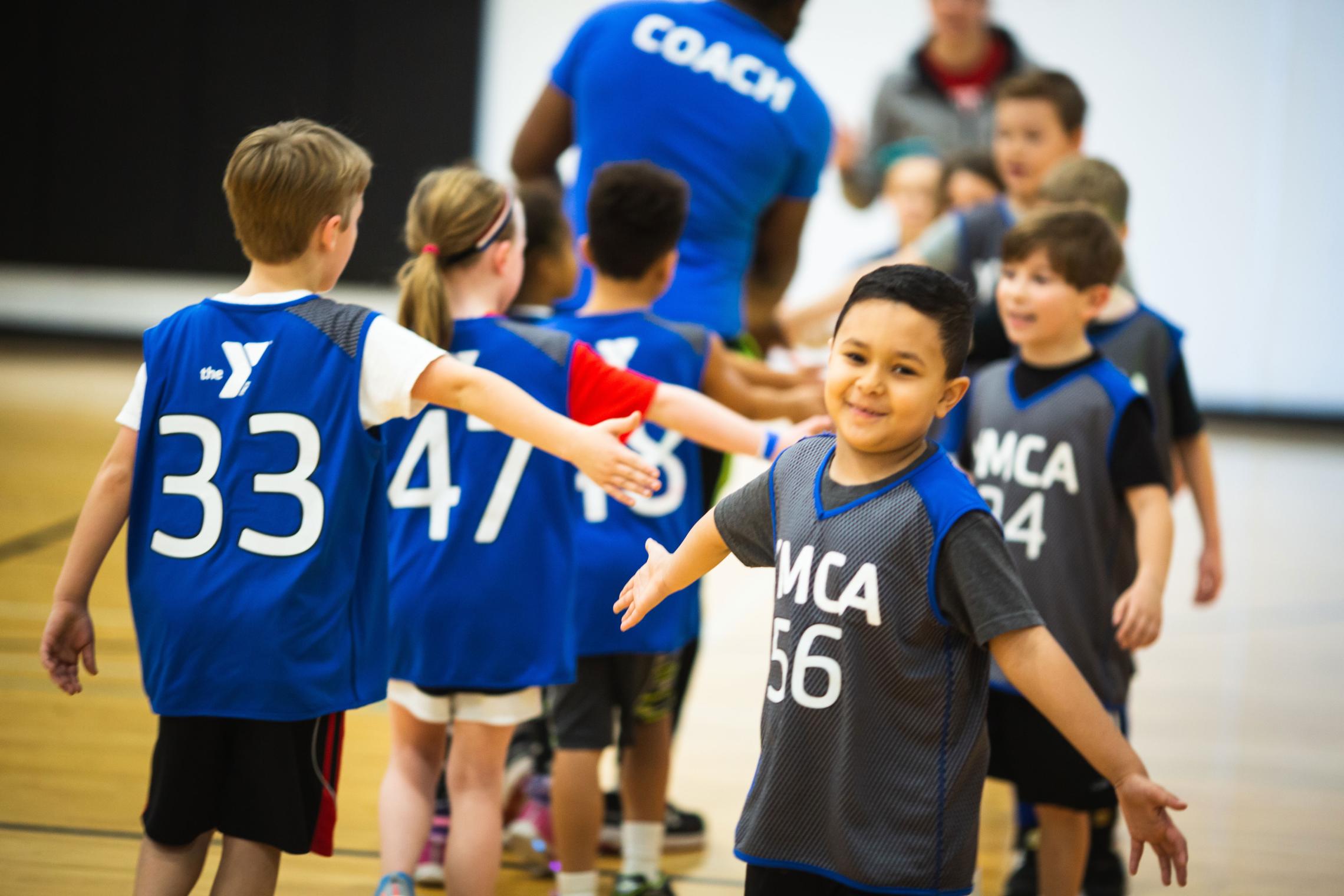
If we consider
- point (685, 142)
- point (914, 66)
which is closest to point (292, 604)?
point (685, 142)

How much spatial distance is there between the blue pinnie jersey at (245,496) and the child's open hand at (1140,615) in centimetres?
142

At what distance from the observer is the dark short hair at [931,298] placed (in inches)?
70.6

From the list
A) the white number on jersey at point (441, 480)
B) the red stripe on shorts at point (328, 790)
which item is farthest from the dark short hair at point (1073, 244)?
the red stripe on shorts at point (328, 790)

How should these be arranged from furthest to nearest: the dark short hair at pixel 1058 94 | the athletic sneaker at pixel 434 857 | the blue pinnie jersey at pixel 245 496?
the dark short hair at pixel 1058 94, the athletic sneaker at pixel 434 857, the blue pinnie jersey at pixel 245 496

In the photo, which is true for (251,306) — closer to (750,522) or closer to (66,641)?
(66,641)

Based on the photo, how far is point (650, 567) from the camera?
1.98 meters

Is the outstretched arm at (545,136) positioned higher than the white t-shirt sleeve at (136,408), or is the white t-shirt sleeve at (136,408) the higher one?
the outstretched arm at (545,136)

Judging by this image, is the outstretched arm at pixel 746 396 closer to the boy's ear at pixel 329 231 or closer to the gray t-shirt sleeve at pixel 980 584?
the boy's ear at pixel 329 231

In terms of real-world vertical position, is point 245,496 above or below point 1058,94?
below

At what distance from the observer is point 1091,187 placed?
130 inches

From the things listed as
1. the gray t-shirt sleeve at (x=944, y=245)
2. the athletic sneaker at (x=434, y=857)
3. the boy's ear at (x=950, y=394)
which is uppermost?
the gray t-shirt sleeve at (x=944, y=245)

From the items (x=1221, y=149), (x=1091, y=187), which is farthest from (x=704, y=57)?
(x=1221, y=149)

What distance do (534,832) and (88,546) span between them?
4.68 feet

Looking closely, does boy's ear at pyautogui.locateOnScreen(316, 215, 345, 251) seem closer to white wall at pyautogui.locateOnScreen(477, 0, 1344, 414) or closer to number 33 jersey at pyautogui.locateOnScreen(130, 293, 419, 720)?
number 33 jersey at pyautogui.locateOnScreen(130, 293, 419, 720)
